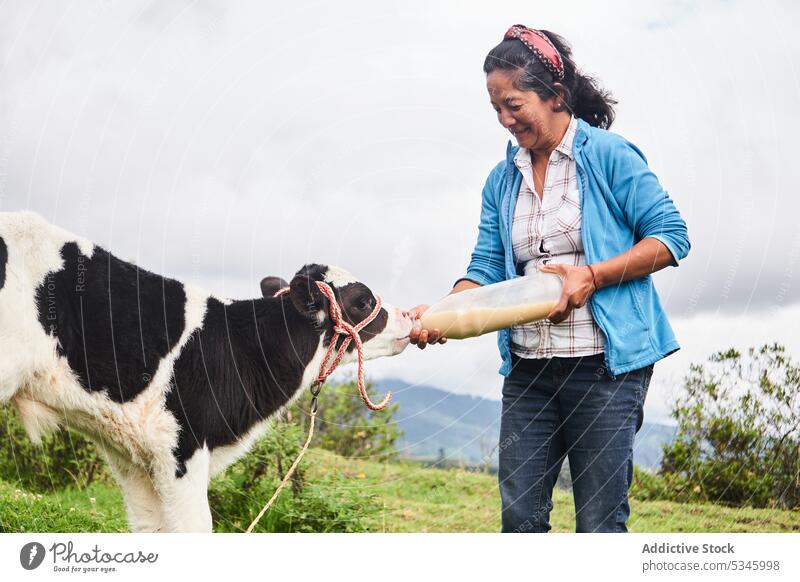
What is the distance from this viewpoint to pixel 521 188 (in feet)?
12.3

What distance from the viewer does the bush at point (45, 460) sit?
228 inches

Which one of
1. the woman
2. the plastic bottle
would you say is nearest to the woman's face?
the woman

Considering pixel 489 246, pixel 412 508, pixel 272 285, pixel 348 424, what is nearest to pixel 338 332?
pixel 272 285

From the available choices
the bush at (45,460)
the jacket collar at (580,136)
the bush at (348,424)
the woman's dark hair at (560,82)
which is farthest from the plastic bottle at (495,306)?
the bush at (45,460)

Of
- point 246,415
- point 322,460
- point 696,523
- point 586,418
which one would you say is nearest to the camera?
point 586,418

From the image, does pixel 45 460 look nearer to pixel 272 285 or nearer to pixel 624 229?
pixel 272 285

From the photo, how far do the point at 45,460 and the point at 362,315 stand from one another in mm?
3039

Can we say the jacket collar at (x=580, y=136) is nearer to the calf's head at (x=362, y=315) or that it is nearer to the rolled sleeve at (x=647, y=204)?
the rolled sleeve at (x=647, y=204)

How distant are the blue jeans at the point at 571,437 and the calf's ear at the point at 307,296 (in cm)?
108

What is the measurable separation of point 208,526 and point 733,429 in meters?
3.30

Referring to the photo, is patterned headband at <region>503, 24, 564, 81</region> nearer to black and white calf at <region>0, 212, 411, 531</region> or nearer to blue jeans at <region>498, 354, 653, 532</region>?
blue jeans at <region>498, 354, 653, 532</region>
